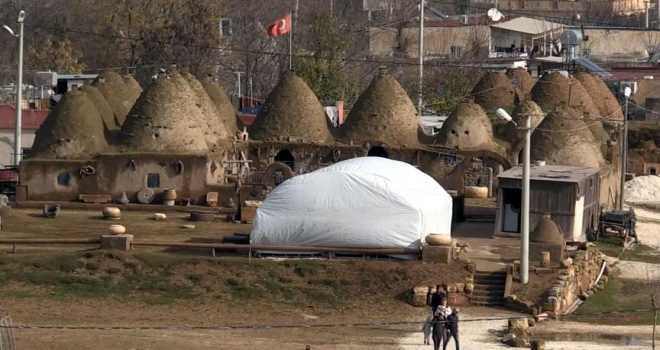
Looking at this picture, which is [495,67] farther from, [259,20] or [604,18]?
[604,18]

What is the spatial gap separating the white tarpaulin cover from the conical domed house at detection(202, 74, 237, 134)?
15.2m

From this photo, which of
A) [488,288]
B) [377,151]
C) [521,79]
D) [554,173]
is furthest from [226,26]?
[488,288]

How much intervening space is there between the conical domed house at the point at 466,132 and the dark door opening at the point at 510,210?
940cm

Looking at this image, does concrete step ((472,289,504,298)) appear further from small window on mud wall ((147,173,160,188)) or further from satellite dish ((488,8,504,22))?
satellite dish ((488,8,504,22))

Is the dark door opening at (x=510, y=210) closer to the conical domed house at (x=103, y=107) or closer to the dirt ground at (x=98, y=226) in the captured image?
the dirt ground at (x=98, y=226)

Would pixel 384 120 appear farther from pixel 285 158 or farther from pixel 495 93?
pixel 495 93

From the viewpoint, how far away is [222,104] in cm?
6450

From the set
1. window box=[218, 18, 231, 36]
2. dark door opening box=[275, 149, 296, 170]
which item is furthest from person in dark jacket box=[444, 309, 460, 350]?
window box=[218, 18, 231, 36]

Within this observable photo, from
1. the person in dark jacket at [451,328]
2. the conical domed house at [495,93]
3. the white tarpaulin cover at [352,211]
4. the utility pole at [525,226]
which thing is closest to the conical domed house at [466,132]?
the conical domed house at [495,93]

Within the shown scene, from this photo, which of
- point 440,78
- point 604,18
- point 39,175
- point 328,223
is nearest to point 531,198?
point 328,223

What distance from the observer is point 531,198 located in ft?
169

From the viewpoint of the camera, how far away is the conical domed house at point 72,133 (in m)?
58.2

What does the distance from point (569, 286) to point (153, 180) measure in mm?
17664

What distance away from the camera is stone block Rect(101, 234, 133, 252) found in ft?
148
